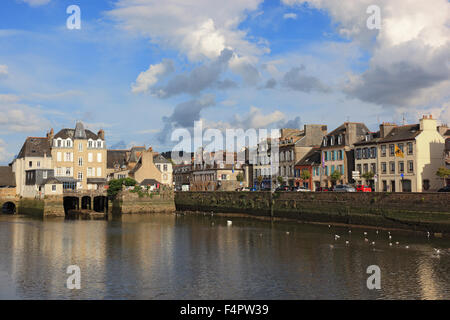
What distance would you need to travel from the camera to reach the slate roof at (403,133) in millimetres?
54806

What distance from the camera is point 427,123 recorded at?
54.1 m

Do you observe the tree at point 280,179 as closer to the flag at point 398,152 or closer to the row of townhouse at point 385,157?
the row of townhouse at point 385,157

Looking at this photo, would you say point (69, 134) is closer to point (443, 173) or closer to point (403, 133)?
point (403, 133)

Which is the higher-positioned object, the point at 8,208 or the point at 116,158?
the point at 116,158

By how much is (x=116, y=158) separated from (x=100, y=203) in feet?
71.8

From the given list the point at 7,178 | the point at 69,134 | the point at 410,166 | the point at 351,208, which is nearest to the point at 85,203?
the point at 69,134

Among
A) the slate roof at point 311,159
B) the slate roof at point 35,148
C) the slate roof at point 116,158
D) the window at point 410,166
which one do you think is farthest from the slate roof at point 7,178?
the window at point 410,166

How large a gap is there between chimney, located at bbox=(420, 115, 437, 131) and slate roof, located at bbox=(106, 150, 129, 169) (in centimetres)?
6139

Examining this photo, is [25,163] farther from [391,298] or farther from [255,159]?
[391,298]

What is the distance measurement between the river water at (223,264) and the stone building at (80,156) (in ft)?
113

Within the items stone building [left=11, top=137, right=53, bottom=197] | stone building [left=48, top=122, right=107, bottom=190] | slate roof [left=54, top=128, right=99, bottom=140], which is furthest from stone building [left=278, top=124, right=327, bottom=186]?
stone building [left=11, top=137, right=53, bottom=197]

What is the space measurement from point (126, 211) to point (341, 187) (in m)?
33.9

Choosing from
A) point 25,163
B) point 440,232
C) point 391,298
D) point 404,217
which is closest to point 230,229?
point 404,217

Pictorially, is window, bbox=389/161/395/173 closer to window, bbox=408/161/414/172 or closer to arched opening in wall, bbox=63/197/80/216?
window, bbox=408/161/414/172
